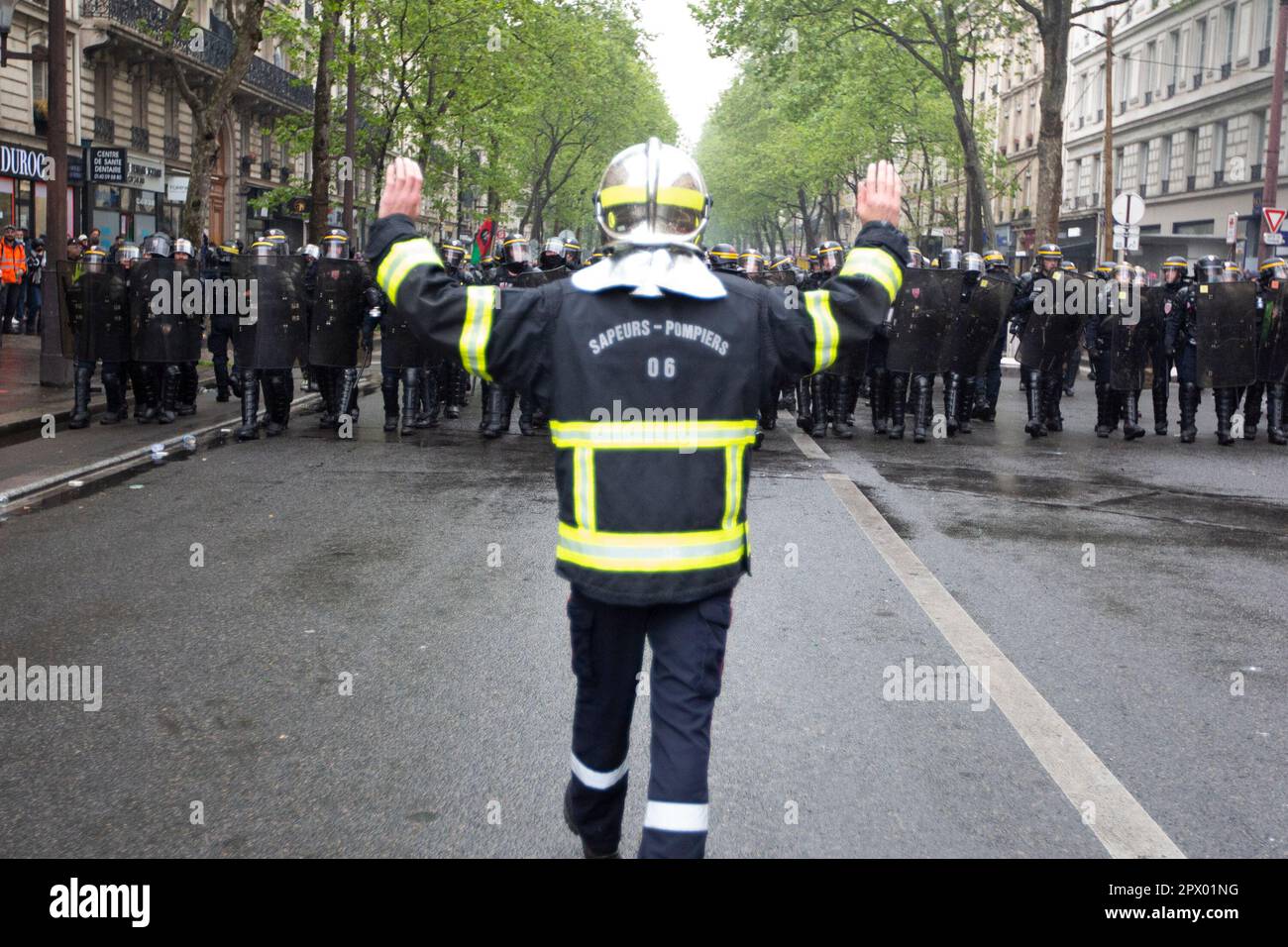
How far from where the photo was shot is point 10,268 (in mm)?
25547

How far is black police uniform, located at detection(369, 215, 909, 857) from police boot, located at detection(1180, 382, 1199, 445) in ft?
42.0

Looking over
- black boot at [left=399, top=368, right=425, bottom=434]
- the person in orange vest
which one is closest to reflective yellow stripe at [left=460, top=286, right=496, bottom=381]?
black boot at [left=399, top=368, right=425, bottom=434]

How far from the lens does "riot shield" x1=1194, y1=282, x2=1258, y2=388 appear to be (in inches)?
581

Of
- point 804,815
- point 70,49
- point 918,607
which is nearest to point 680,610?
point 804,815

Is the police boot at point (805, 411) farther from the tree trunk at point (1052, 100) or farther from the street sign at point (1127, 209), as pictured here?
the tree trunk at point (1052, 100)

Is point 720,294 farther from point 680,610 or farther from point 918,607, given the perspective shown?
point 918,607

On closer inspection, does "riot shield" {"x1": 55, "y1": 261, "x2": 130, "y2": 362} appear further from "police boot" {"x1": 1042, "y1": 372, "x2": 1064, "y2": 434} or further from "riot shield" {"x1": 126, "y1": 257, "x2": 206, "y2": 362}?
"police boot" {"x1": 1042, "y1": 372, "x2": 1064, "y2": 434}

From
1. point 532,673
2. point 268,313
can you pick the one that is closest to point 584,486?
point 532,673

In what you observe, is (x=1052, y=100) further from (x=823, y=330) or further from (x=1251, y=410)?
(x=823, y=330)

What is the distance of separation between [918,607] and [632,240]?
4064 millimetres

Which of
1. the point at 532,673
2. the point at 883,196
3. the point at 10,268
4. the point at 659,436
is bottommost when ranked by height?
the point at 532,673

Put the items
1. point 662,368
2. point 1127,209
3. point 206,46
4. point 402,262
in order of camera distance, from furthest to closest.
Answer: point 206,46
point 1127,209
point 402,262
point 662,368

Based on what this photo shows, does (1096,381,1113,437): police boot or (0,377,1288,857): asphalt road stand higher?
(1096,381,1113,437): police boot

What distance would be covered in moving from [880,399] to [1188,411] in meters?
3.24
